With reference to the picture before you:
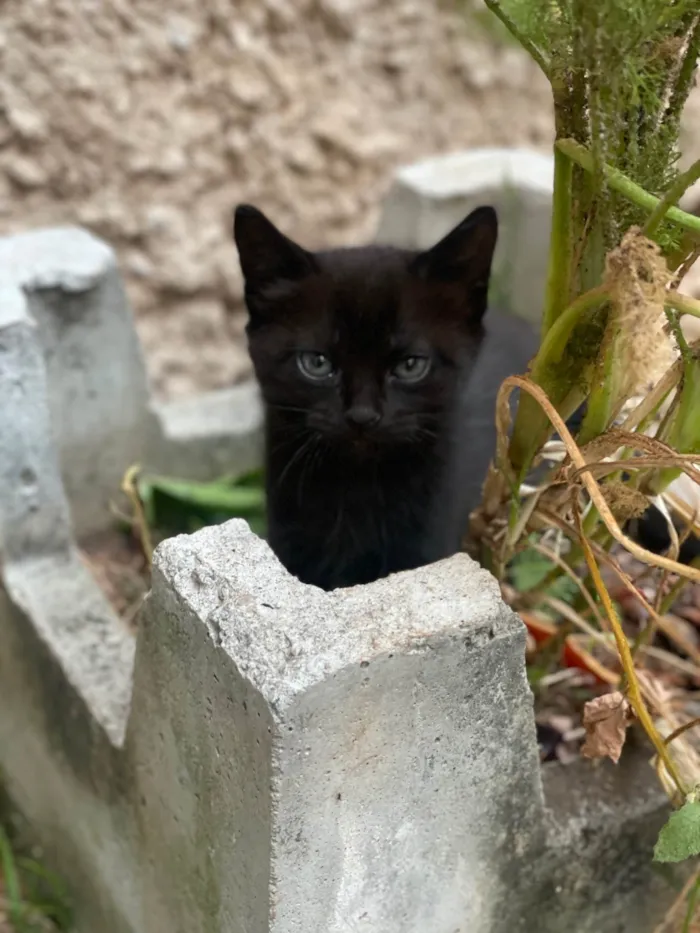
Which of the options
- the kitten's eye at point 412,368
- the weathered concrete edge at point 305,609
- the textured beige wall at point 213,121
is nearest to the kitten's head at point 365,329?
the kitten's eye at point 412,368

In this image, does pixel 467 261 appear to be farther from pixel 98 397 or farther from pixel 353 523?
pixel 98 397

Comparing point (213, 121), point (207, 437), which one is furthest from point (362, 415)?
point (213, 121)

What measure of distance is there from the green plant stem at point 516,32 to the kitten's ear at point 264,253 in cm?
45

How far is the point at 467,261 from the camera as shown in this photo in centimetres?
124

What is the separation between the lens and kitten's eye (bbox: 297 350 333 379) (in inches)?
48.8

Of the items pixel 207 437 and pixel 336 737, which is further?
pixel 207 437

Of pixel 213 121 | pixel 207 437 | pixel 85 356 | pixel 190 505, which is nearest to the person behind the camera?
pixel 85 356

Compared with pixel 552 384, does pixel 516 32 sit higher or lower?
higher

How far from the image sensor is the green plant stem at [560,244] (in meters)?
0.86

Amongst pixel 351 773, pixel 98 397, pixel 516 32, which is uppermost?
pixel 516 32

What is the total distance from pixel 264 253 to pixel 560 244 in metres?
0.46

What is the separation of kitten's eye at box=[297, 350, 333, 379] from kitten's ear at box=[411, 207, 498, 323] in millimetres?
161

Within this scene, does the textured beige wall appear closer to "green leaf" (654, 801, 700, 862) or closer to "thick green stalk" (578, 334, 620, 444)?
"thick green stalk" (578, 334, 620, 444)

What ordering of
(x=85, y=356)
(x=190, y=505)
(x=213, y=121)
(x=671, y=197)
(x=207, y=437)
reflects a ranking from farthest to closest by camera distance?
1. (x=213, y=121)
2. (x=207, y=437)
3. (x=190, y=505)
4. (x=85, y=356)
5. (x=671, y=197)
